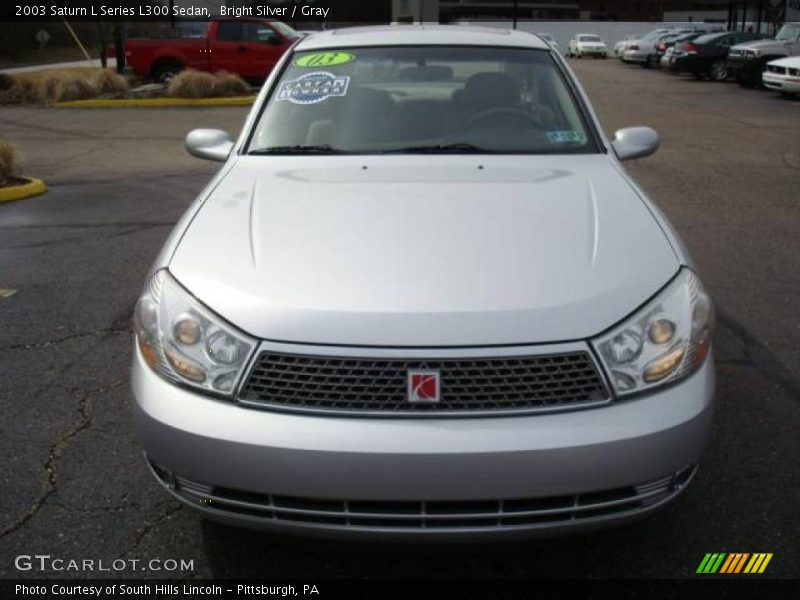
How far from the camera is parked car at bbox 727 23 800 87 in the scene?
22.0 meters

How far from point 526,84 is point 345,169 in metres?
1.16

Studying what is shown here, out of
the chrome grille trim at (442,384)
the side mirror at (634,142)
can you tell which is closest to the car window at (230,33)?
the side mirror at (634,142)

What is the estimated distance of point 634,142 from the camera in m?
4.24

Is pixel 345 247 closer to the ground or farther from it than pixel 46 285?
farther from it

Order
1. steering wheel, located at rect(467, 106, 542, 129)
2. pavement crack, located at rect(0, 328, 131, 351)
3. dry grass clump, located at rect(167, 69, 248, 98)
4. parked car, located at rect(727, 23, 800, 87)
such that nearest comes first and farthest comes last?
steering wheel, located at rect(467, 106, 542, 129), pavement crack, located at rect(0, 328, 131, 351), dry grass clump, located at rect(167, 69, 248, 98), parked car, located at rect(727, 23, 800, 87)

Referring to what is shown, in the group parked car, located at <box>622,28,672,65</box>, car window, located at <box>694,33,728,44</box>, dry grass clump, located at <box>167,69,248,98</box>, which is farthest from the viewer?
parked car, located at <box>622,28,672,65</box>

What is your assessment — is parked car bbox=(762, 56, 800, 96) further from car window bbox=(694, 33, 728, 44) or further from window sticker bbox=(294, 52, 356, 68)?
window sticker bbox=(294, 52, 356, 68)

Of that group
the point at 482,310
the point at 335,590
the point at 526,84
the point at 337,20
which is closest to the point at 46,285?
the point at 526,84

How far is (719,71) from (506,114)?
24709mm

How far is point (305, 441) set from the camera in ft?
7.39

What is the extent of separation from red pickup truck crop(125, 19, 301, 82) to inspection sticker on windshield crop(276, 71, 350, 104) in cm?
1705

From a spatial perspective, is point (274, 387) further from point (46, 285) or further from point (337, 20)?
point (337, 20)

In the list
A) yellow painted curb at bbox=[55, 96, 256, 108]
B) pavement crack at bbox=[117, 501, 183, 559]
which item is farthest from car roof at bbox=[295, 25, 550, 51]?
yellow painted curb at bbox=[55, 96, 256, 108]

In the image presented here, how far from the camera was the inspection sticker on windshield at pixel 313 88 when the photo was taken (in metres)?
4.02
